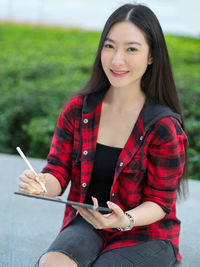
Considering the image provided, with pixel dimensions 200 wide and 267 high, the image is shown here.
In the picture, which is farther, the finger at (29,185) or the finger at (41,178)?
the finger at (41,178)

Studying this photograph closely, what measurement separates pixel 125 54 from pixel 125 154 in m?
0.43

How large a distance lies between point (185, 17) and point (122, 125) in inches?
247

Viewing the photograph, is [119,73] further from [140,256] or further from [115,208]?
[140,256]

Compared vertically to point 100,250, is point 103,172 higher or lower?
higher

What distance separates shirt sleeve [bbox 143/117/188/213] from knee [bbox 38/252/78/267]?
42 centimetres

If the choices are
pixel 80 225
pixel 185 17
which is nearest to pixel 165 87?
pixel 80 225

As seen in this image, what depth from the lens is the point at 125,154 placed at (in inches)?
74.0

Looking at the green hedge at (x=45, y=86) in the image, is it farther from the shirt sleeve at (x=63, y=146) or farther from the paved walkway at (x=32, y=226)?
the shirt sleeve at (x=63, y=146)

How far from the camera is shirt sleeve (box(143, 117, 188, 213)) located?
6.04 ft

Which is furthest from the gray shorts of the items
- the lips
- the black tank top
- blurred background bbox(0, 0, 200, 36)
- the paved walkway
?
blurred background bbox(0, 0, 200, 36)

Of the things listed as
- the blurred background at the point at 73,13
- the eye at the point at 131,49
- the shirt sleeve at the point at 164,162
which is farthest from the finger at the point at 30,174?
the blurred background at the point at 73,13

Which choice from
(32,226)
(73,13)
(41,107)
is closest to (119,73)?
(32,226)

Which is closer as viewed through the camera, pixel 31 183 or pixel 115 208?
pixel 115 208

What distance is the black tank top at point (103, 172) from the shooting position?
1.93m
